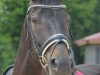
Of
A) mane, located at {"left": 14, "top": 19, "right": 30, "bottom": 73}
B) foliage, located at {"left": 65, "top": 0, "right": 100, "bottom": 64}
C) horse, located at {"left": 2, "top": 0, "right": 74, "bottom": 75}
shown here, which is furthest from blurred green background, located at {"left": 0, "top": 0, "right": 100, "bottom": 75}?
horse, located at {"left": 2, "top": 0, "right": 74, "bottom": 75}

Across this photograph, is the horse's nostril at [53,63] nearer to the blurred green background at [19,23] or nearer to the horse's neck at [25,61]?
the horse's neck at [25,61]

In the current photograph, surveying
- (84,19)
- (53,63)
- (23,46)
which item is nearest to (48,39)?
(53,63)

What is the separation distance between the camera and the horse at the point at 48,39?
4.45m

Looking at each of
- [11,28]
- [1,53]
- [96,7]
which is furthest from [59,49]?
[96,7]

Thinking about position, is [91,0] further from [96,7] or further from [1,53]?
[1,53]

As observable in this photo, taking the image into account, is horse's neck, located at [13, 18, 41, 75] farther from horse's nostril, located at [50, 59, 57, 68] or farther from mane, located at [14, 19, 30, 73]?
horse's nostril, located at [50, 59, 57, 68]

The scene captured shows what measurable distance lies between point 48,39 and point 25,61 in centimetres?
63

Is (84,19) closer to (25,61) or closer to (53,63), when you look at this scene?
(25,61)

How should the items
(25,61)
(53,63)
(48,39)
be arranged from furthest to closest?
(25,61), (48,39), (53,63)

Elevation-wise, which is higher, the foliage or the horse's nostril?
the horse's nostril

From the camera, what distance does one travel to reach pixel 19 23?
13.8 m

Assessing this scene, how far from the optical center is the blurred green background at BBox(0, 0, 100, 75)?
12.1 m

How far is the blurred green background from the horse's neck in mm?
4811

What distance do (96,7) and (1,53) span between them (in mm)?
7131
